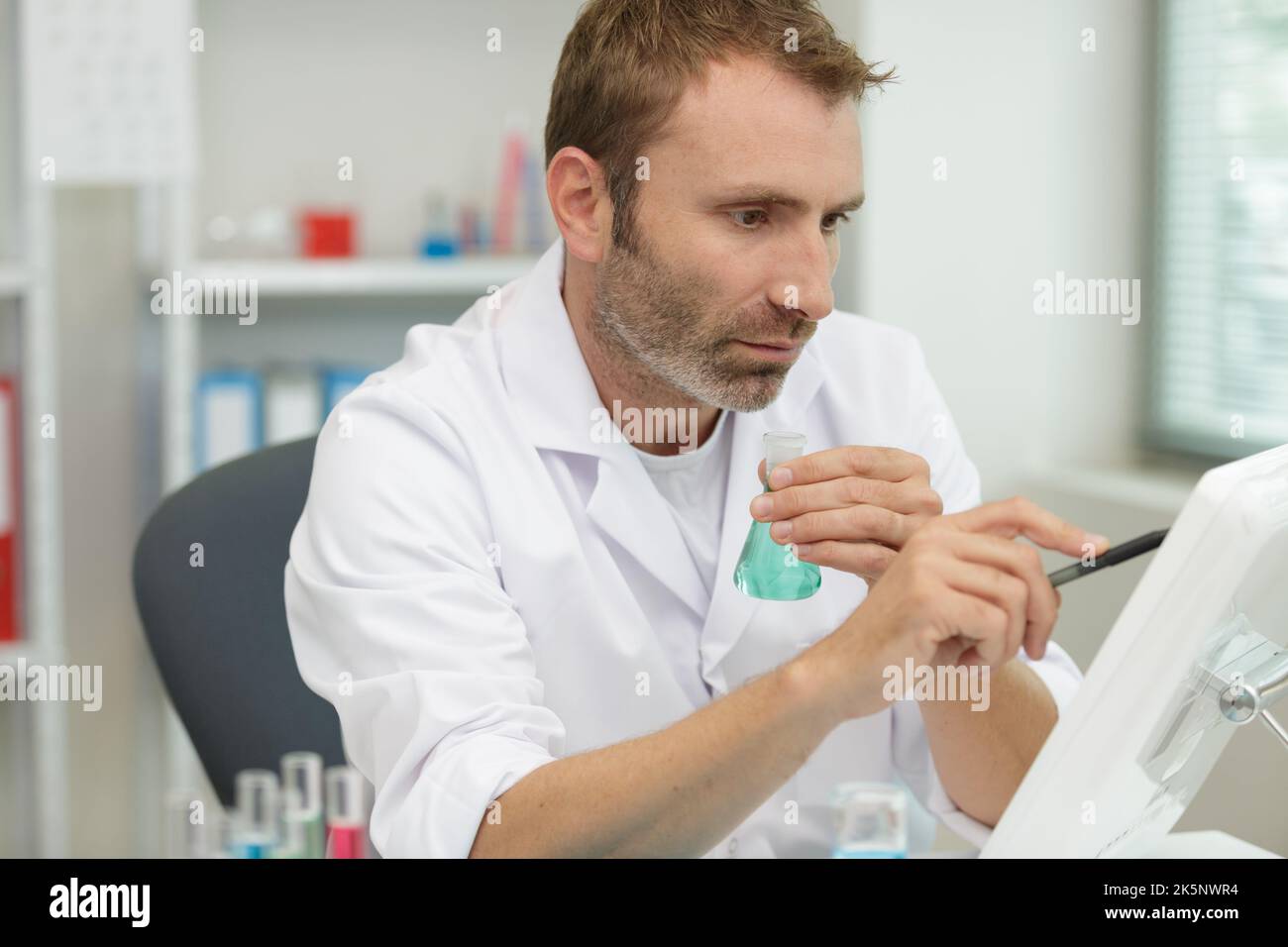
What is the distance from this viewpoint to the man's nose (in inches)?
46.4

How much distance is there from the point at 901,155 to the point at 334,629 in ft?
4.47

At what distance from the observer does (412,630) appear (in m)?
1.09

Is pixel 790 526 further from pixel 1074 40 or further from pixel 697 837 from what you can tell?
pixel 1074 40

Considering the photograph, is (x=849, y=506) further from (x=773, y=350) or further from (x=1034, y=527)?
(x=773, y=350)

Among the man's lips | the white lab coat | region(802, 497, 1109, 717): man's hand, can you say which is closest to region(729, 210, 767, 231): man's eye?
the man's lips

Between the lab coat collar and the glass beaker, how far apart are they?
7.5 inches

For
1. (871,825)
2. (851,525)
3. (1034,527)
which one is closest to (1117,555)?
(1034,527)

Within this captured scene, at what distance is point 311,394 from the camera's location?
7.22 feet

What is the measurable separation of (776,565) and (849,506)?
72 millimetres

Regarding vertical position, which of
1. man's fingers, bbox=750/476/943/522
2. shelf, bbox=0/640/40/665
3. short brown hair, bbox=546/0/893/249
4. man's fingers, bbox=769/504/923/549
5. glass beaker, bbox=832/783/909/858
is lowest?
shelf, bbox=0/640/40/665

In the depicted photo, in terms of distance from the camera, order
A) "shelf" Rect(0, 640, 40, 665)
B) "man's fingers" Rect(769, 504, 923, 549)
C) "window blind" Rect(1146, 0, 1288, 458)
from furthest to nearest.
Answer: "shelf" Rect(0, 640, 40, 665) < "window blind" Rect(1146, 0, 1288, 458) < "man's fingers" Rect(769, 504, 923, 549)

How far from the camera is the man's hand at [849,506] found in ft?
3.20

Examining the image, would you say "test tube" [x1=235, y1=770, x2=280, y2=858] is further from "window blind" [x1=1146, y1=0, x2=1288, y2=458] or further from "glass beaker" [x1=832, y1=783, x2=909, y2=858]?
"window blind" [x1=1146, y1=0, x2=1288, y2=458]
